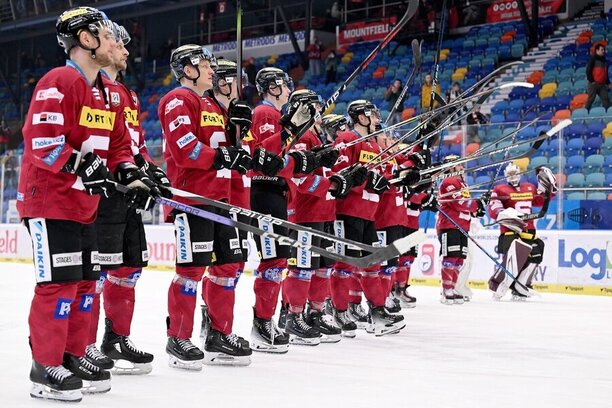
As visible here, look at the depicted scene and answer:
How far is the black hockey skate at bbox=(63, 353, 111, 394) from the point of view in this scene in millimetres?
3842

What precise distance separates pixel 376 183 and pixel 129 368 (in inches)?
91.7

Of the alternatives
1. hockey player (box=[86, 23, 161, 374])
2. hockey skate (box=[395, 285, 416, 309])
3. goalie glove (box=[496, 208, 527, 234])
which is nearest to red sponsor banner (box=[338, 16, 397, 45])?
goalie glove (box=[496, 208, 527, 234])

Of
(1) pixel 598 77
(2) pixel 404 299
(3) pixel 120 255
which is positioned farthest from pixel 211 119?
(1) pixel 598 77

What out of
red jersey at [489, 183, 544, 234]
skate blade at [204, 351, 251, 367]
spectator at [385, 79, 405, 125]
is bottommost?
skate blade at [204, 351, 251, 367]

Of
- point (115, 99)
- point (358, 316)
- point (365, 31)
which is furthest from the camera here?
point (365, 31)

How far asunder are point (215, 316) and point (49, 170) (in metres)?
1.50

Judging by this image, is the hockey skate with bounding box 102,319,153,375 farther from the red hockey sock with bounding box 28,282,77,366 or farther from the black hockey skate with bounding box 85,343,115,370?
the red hockey sock with bounding box 28,282,77,366

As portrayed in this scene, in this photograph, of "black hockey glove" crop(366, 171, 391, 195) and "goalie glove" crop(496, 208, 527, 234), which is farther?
"goalie glove" crop(496, 208, 527, 234)

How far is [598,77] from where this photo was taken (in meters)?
13.2

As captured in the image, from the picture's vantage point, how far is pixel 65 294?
3609 mm

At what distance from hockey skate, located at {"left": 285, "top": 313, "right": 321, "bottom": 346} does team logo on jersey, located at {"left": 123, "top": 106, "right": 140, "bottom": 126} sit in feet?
5.94

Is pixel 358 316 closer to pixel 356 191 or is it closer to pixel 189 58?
pixel 356 191

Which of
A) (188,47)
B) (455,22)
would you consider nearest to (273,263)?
(188,47)

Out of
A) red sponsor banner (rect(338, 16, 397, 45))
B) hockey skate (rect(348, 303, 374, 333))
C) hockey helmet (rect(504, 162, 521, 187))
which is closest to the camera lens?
hockey skate (rect(348, 303, 374, 333))
